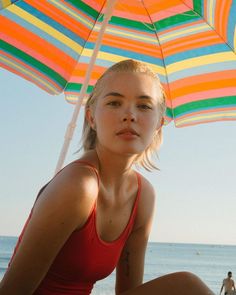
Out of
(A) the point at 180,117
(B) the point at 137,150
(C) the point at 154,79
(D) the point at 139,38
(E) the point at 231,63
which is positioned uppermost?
(D) the point at 139,38

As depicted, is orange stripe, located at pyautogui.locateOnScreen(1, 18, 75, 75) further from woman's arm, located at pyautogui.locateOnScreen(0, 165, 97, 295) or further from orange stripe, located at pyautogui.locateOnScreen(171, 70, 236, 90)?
woman's arm, located at pyautogui.locateOnScreen(0, 165, 97, 295)

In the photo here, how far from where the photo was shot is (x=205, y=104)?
452 centimetres

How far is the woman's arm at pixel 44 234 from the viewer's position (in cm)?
180

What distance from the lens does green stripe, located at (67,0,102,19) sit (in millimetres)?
4382

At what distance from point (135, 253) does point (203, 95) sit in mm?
2413

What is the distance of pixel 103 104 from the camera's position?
6.89ft

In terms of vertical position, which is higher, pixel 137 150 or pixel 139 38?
pixel 139 38

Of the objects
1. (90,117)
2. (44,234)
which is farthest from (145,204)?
(44,234)

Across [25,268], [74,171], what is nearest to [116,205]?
[74,171]

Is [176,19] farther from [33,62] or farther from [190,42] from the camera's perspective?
[33,62]

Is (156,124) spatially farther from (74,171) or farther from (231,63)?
(231,63)

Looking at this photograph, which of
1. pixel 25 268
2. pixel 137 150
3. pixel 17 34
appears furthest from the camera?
pixel 17 34

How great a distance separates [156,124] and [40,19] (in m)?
2.56

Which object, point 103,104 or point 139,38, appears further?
point 139,38
